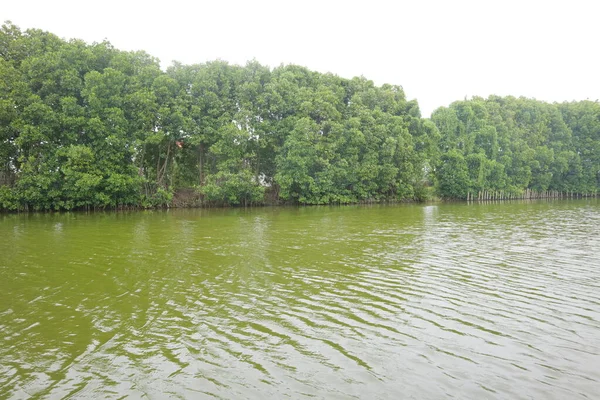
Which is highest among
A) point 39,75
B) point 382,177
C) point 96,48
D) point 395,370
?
point 96,48

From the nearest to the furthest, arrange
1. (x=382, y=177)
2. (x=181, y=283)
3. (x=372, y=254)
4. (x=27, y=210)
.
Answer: (x=181, y=283) < (x=372, y=254) < (x=27, y=210) < (x=382, y=177)

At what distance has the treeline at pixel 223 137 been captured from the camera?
37000 millimetres

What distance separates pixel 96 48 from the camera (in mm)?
40875

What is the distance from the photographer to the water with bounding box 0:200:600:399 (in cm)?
545

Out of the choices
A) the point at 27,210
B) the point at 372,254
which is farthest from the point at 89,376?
the point at 27,210

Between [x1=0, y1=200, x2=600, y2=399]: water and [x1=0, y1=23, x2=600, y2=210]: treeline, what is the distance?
2522 cm

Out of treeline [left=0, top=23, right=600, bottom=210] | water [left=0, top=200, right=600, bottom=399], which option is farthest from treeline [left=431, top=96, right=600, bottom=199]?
water [left=0, top=200, right=600, bottom=399]

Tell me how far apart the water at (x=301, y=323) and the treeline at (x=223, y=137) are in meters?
25.2

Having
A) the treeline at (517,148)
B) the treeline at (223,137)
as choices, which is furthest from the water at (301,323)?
the treeline at (517,148)

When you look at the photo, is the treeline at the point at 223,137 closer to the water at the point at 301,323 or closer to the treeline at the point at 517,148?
the treeline at the point at 517,148

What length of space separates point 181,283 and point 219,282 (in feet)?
3.09

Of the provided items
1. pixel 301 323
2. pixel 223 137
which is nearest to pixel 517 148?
pixel 223 137

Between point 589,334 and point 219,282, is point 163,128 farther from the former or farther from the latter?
point 589,334

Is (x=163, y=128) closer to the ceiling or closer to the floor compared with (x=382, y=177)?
closer to the ceiling
